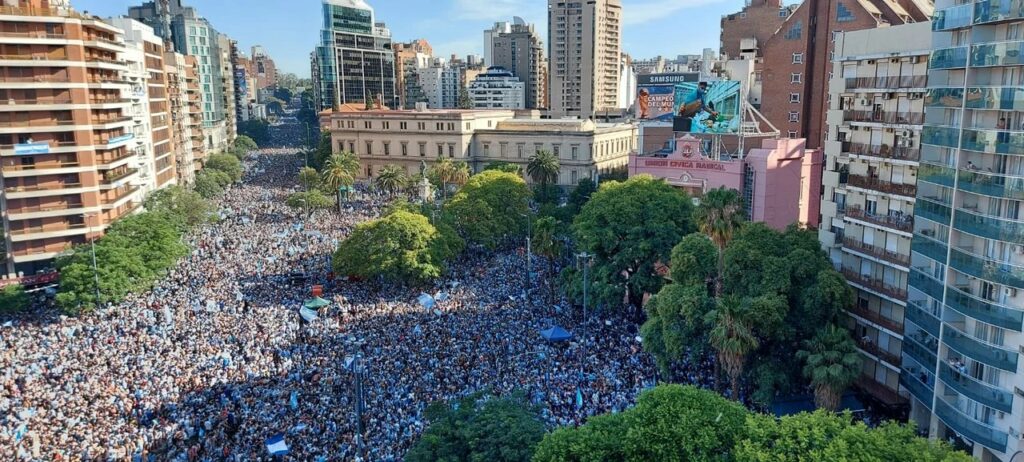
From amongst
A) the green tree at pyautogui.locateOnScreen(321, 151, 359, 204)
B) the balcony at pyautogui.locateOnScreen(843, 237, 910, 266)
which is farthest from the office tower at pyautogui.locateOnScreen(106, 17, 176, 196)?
the balcony at pyautogui.locateOnScreen(843, 237, 910, 266)

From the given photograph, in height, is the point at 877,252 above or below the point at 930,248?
below

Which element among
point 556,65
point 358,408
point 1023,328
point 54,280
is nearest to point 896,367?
point 1023,328

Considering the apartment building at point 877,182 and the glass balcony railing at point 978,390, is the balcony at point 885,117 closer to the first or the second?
the apartment building at point 877,182

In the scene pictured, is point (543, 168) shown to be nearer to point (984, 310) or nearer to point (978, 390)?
point (984, 310)

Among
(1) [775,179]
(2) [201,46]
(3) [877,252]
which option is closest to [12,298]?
(3) [877,252]

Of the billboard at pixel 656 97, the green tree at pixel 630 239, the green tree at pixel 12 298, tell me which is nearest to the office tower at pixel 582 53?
the billboard at pixel 656 97

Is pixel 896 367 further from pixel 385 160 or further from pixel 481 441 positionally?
pixel 385 160
